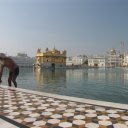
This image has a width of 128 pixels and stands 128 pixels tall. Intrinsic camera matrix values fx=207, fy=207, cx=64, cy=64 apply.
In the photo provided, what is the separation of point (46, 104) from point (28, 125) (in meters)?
1.96

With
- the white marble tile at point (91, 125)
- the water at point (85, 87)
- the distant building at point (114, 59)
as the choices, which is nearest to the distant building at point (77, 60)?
the distant building at point (114, 59)

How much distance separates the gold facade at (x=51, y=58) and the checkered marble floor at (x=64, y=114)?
93774mm

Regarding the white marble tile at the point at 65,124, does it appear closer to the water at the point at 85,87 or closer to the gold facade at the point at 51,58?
the water at the point at 85,87

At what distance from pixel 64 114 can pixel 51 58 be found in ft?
322

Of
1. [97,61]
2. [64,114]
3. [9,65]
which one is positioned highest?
[9,65]

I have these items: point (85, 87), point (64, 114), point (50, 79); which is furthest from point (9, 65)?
point (50, 79)

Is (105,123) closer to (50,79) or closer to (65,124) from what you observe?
(65,124)

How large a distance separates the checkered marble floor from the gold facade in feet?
308

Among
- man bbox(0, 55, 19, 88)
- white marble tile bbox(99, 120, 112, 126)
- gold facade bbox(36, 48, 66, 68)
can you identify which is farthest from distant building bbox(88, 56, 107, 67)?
white marble tile bbox(99, 120, 112, 126)

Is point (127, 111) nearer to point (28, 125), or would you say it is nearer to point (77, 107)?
point (77, 107)

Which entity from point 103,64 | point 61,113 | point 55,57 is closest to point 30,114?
point 61,113

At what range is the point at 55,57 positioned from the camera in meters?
104

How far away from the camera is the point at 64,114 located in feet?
16.0

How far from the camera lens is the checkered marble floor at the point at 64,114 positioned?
4113 millimetres
